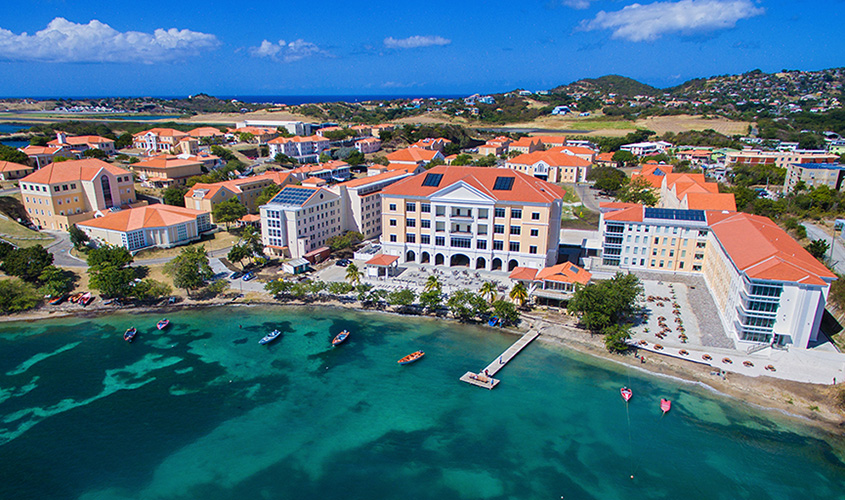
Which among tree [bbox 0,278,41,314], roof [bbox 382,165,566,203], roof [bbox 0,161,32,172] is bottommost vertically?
tree [bbox 0,278,41,314]

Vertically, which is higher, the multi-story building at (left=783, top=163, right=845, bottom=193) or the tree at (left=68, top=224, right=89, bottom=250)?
the multi-story building at (left=783, top=163, right=845, bottom=193)

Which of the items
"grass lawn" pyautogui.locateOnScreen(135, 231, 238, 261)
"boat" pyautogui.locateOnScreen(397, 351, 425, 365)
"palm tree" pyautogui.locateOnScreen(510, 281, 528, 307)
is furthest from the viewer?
"grass lawn" pyautogui.locateOnScreen(135, 231, 238, 261)

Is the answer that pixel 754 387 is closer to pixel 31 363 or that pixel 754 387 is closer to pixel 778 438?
pixel 778 438

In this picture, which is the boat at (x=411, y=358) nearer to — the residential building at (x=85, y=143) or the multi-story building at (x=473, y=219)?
the multi-story building at (x=473, y=219)

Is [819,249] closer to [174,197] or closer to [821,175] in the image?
[821,175]

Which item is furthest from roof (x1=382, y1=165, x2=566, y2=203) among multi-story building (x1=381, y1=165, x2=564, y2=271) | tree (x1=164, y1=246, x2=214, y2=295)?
tree (x1=164, y1=246, x2=214, y2=295)

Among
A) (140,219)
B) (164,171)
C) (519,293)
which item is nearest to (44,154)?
(164,171)

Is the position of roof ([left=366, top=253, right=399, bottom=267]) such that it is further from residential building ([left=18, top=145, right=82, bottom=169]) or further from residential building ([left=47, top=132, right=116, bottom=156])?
residential building ([left=47, top=132, right=116, bottom=156])
